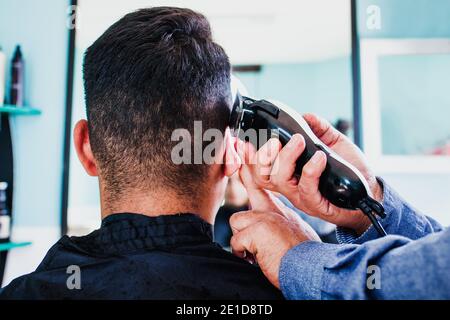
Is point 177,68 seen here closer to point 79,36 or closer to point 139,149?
point 139,149

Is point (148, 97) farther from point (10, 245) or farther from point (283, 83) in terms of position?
point (10, 245)

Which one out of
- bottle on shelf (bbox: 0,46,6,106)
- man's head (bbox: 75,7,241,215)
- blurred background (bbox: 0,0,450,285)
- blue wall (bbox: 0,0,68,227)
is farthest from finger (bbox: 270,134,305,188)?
bottle on shelf (bbox: 0,46,6,106)

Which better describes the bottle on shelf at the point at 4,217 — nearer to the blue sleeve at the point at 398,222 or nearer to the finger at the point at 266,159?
the finger at the point at 266,159

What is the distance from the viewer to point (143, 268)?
54 cm

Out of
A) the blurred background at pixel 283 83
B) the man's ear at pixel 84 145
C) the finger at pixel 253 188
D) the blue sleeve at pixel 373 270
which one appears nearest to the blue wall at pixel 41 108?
the blurred background at pixel 283 83

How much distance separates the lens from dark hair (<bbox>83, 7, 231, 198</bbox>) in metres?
0.60

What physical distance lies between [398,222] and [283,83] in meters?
1.01

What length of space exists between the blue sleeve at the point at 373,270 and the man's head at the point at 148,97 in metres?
0.23

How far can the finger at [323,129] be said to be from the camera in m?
0.86

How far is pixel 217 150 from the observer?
2.20 feet

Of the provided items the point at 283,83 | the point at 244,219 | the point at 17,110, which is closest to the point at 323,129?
the point at 244,219

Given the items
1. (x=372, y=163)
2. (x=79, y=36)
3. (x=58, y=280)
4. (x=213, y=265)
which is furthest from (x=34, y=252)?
(x=372, y=163)
